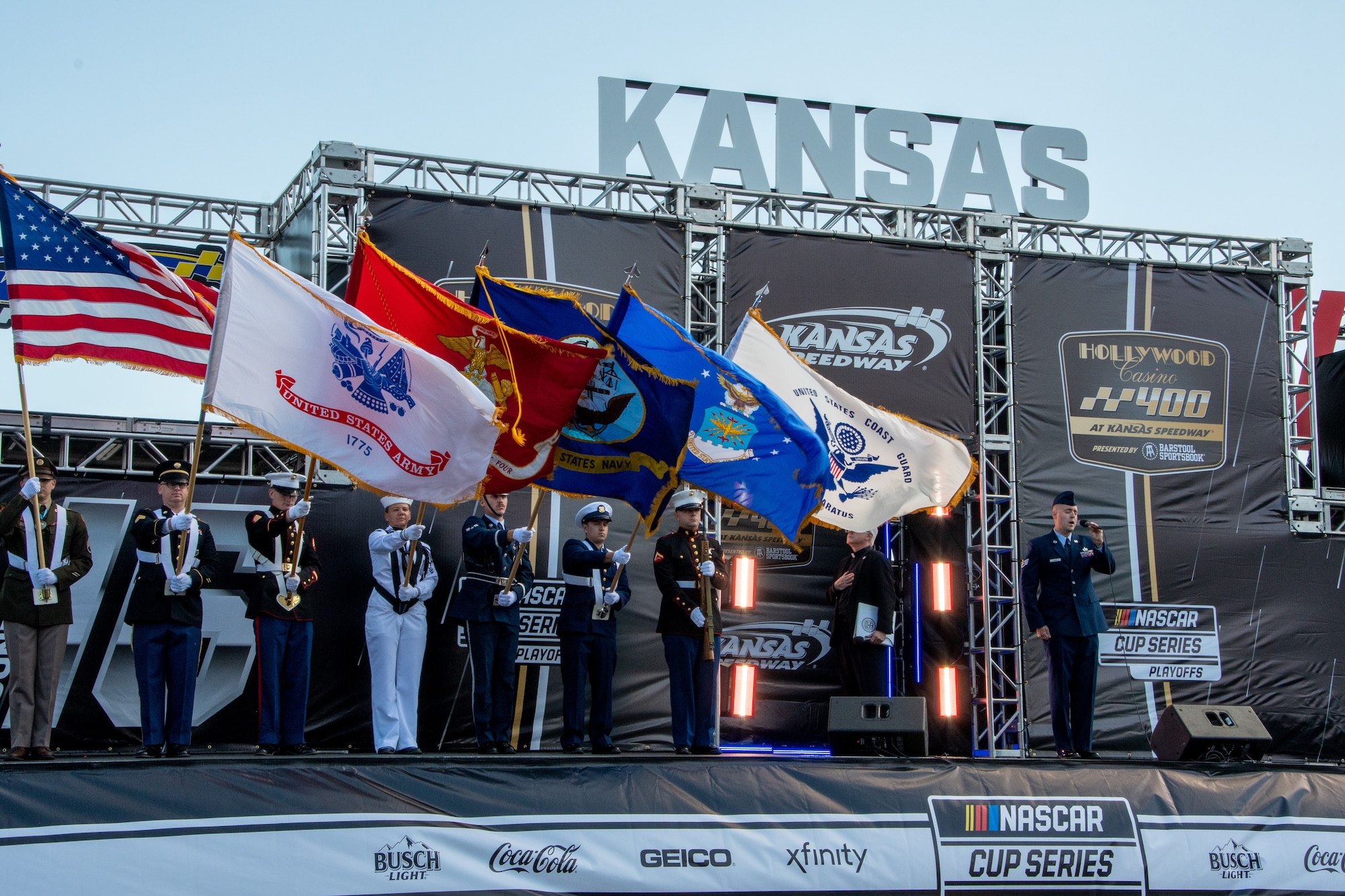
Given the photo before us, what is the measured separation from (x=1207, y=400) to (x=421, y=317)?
7.66 m

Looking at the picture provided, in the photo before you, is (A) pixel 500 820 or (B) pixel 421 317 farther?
(B) pixel 421 317

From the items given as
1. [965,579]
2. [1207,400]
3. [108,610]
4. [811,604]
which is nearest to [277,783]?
[108,610]

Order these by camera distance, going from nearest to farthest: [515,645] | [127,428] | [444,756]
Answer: [444,756] → [515,645] → [127,428]

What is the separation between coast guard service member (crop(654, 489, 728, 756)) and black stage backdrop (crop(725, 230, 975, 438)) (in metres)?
2.46

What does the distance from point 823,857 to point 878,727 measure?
1195mm

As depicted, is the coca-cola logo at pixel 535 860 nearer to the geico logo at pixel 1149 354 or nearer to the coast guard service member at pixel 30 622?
the coast guard service member at pixel 30 622

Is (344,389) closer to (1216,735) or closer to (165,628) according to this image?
(165,628)

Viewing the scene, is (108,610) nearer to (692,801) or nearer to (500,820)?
(500,820)

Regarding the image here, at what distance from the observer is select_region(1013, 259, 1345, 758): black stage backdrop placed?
1105 centimetres

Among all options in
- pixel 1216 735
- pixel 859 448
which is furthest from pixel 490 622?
pixel 1216 735

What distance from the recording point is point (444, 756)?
6.79 metres

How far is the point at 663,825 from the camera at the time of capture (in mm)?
6859

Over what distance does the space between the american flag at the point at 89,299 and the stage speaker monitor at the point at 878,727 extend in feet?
14.7

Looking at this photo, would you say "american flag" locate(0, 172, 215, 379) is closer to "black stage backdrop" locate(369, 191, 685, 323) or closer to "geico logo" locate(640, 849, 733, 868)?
"black stage backdrop" locate(369, 191, 685, 323)
